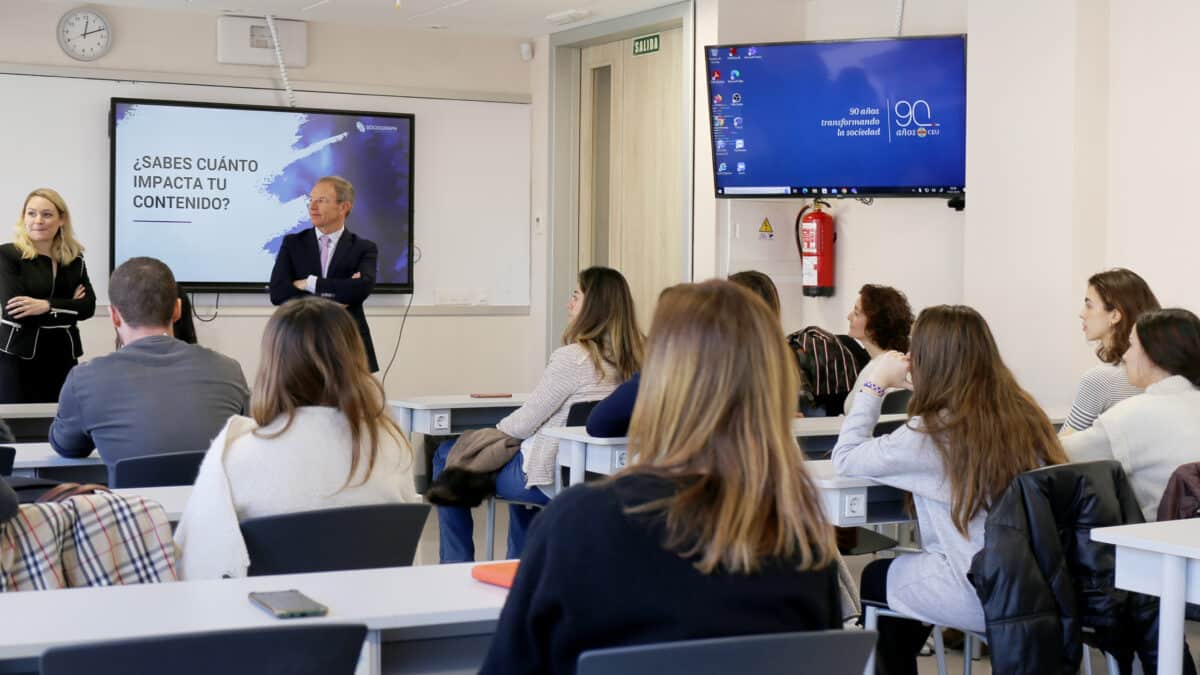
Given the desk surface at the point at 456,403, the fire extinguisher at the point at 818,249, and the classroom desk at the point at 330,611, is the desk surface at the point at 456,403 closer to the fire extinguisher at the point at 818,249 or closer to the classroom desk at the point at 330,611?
the fire extinguisher at the point at 818,249

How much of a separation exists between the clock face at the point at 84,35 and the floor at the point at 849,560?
3107 millimetres

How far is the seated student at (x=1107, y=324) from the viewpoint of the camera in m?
4.68

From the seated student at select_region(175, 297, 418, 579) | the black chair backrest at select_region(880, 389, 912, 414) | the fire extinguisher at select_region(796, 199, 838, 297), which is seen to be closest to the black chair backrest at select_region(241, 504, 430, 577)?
the seated student at select_region(175, 297, 418, 579)

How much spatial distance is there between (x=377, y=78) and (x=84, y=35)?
1640mm

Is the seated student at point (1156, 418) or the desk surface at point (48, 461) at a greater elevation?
the seated student at point (1156, 418)

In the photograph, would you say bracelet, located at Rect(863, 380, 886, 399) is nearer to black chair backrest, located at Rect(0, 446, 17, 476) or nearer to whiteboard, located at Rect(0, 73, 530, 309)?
black chair backrest, located at Rect(0, 446, 17, 476)

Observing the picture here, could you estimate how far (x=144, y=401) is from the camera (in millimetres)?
3791

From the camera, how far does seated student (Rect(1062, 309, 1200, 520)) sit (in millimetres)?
3691

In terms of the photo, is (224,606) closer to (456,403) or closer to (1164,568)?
(1164,568)

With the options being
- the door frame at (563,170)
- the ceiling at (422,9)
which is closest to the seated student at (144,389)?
the ceiling at (422,9)

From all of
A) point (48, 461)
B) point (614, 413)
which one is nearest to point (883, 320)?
point (614, 413)

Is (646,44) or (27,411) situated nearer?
(27,411)

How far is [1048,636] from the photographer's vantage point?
307cm

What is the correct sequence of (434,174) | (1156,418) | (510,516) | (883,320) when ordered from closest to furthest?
(1156,418) → (510,516) → (883,320) → (434,174)
